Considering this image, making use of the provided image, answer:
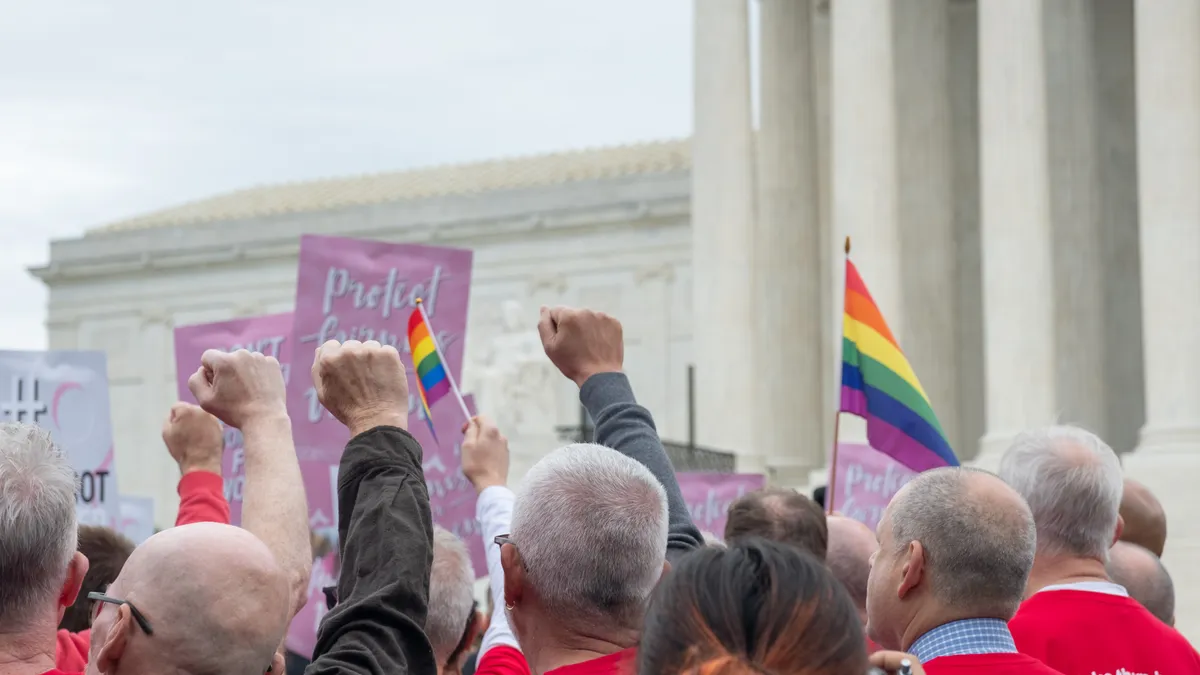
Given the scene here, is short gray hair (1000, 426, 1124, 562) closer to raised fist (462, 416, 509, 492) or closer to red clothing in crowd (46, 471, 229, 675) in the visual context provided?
raised fist (462, 416, 509, 492)

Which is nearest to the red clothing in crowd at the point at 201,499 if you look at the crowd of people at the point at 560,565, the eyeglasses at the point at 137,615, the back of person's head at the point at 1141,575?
the crowd of people at the point at 560,565

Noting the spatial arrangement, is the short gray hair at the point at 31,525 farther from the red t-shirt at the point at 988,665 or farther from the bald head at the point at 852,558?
the bald head at the point at 852,558

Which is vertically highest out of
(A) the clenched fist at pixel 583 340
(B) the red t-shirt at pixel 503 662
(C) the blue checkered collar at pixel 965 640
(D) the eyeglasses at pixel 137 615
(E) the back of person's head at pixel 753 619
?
(A) the clenched fist at pixel 583 340

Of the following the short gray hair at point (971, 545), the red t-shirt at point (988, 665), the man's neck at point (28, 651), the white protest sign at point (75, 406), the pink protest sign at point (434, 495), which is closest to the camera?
the man's neck at point (28, 651)

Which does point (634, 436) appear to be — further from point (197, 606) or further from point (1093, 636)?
point (197, 606)

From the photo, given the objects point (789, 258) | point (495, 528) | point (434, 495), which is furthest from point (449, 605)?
point (789, 258)

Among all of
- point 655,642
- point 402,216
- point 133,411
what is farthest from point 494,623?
point 133,411

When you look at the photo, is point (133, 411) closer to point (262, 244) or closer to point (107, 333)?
point (107, 333)

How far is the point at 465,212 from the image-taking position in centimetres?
6062

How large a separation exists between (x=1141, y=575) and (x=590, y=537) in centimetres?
474

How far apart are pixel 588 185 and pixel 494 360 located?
862 centimetres

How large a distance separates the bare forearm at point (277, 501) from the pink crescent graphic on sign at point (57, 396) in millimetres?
9405

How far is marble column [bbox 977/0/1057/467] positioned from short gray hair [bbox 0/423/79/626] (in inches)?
1270

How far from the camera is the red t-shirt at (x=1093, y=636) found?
7.42 meters
